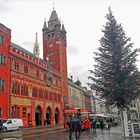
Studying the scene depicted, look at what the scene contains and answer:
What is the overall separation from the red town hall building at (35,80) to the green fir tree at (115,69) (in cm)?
2322

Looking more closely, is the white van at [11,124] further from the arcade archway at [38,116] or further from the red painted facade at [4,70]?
the arcade archway at [38,116]

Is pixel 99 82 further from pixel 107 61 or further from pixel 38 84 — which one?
pixel 38 84

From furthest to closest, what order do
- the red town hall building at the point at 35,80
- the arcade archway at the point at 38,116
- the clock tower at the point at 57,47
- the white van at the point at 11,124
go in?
the clock tower at the point at 57,47
the arcade archway at the point at 38,116
the red town hall building at the point at 35,80
the white van at the point at 11,124

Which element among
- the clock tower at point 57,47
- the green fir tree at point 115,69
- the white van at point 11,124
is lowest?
the white van at point 11,124

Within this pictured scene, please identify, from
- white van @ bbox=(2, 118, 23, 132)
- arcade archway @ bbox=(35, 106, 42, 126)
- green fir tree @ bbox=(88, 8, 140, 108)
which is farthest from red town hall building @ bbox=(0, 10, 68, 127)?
green fir tree @ bbox=(88, 8, 140, 108)

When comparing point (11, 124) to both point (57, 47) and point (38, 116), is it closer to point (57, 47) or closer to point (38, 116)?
point (38, 116)

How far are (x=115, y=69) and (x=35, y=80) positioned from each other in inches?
1331

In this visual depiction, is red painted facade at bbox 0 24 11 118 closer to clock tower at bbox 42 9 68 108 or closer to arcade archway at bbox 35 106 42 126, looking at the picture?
arcade archway at bbox 35 106 42 126

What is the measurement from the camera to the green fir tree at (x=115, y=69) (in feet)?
71.6

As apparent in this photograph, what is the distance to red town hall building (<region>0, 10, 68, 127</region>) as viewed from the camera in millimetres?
43062

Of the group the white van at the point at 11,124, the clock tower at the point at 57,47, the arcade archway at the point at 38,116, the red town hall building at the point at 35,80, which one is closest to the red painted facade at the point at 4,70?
the red town hall building at the point at 35,80

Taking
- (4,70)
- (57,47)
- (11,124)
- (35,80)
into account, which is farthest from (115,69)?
(57,47)

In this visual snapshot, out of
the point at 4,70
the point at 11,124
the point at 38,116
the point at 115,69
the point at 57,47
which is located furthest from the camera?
the point at 57,47

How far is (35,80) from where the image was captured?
53.6 m
